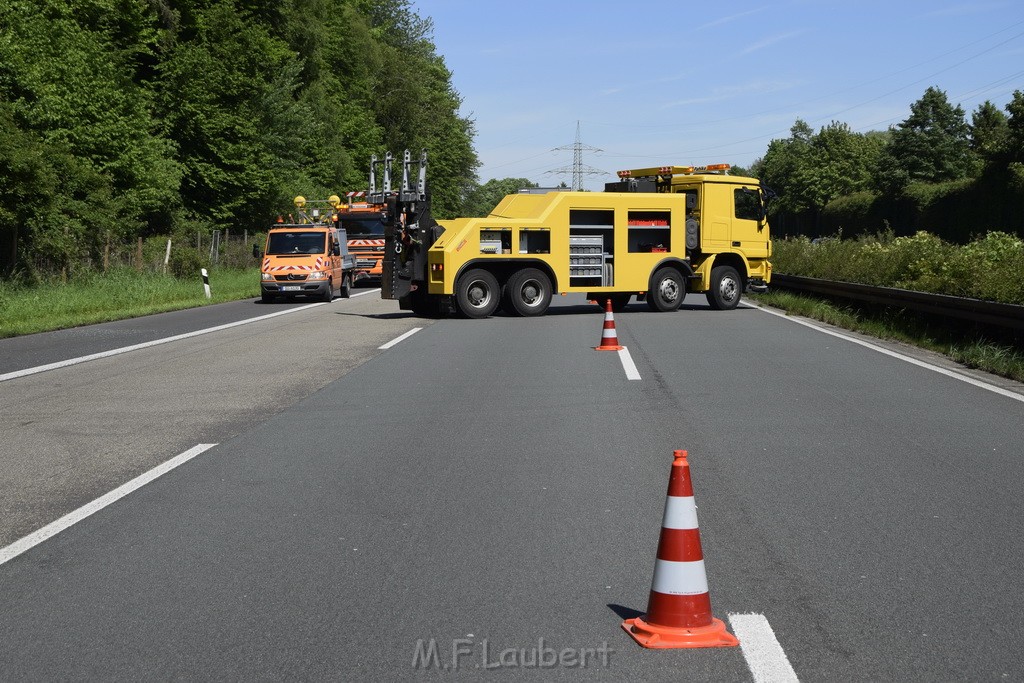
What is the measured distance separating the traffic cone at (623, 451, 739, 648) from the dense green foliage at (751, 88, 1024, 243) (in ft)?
93.7

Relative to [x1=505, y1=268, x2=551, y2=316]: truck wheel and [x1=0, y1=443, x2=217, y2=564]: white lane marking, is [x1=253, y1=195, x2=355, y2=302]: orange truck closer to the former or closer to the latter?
[x1=505, y1=268, x2=551, y2=316]: truck wheel

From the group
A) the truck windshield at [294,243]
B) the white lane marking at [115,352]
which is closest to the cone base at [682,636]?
the white lane marking at [115,352]

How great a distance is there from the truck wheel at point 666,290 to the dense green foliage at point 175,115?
43.5ft

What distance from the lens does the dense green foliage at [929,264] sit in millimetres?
17422

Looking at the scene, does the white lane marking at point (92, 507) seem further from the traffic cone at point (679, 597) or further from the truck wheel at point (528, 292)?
the truck wheel at point (528, 292)

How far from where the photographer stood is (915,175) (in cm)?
9381

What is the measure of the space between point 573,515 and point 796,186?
135 m

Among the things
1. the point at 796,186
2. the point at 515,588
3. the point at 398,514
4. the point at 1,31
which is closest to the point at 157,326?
the point at 1,31

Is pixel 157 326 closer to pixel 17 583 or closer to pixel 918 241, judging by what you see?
pixel 918 241

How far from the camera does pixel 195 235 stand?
4219 centimetres

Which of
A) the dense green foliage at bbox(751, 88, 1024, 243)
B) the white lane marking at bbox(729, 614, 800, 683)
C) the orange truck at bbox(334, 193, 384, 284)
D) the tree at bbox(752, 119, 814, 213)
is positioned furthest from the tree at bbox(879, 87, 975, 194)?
the white lane marking at bbox(729, 614, 800, 683)

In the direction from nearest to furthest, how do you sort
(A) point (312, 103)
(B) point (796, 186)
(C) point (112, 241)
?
1. (C) point (112, 241)
2. (A) point (312, 103)
3. (B) point (796, 186)

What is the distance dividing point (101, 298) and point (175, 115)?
16.6 m

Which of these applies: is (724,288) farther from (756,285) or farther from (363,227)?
(363,227)
